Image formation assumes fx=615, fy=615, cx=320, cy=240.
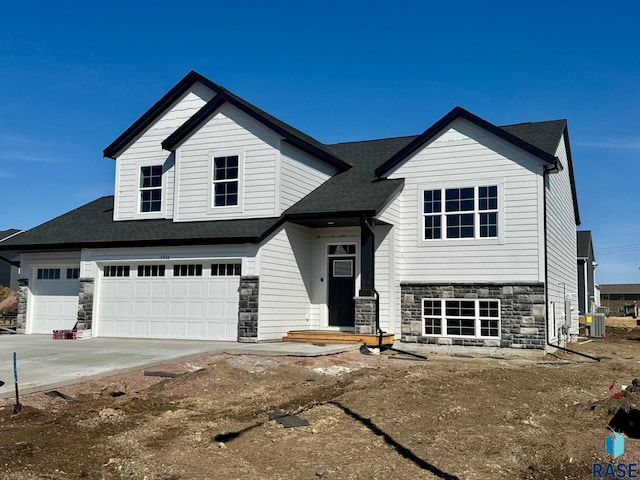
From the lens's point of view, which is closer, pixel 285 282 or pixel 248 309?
pixel 248 309

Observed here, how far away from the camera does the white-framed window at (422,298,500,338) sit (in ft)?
56.6

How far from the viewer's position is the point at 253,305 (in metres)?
16.5

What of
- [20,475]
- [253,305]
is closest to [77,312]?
[253,305]

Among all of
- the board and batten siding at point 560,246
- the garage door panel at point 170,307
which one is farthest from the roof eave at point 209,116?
the board and batten siding at point 560,246

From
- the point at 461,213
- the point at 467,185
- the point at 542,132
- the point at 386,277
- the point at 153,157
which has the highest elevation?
the point at 542,132

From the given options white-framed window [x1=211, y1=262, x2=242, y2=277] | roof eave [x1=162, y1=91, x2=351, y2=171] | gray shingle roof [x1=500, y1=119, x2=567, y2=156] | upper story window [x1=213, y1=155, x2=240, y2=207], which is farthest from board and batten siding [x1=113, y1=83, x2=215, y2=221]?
gray shingle roof [x1=500, y1=119, x2=567, y2=156]

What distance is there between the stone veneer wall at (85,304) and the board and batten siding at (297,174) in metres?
6.47

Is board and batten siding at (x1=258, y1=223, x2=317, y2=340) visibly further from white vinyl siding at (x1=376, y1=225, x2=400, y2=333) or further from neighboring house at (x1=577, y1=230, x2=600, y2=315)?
neighboring house at (x1=577, y1=230, x2=600, y2=315)

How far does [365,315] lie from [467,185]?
15.8 feet

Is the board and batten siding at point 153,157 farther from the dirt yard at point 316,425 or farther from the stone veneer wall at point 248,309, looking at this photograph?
the dirt yard at point 316,425

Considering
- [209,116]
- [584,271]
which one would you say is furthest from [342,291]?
[584,271]

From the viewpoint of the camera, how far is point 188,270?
17.7 metres

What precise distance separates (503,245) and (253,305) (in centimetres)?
714

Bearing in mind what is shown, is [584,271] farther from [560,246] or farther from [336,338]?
[336,338]
